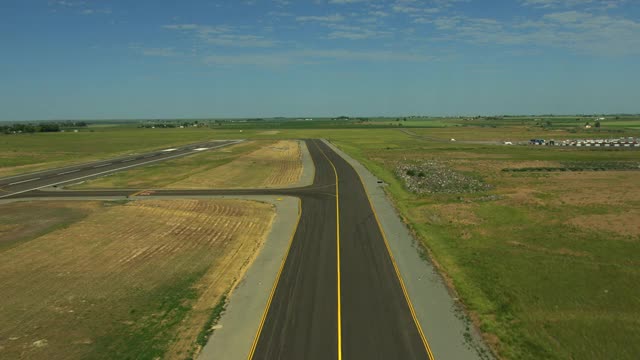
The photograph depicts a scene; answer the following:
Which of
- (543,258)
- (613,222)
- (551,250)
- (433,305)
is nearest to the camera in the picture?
(433,305)

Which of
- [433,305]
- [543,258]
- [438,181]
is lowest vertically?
[433,305]

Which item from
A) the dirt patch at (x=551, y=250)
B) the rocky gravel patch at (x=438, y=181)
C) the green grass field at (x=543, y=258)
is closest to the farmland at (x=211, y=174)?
the green grass field at (x=543, y=258)

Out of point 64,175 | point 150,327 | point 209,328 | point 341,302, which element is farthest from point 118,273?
point 64,175

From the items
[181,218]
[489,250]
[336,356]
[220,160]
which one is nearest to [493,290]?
[489,250]

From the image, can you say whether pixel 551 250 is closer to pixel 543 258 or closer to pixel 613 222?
pixel 543 258

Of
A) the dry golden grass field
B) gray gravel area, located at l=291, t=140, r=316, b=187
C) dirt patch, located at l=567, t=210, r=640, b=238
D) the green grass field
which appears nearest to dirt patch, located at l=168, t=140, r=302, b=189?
gray gravel area, located at l=291, t=140, r=316, b=187

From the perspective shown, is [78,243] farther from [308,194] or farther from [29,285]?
[308,194]

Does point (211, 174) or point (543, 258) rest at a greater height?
point (211, 174)
